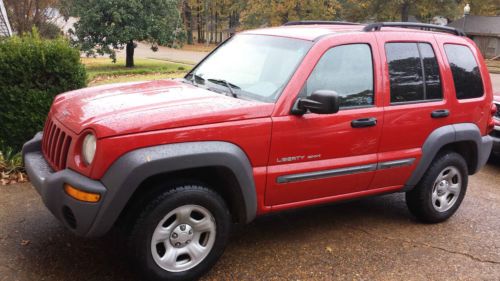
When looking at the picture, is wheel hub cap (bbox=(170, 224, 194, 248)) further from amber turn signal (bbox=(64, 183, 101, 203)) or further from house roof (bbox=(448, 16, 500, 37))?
house roof (bbox=(448, 16, 500, 37))

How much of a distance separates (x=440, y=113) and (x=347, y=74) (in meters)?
1.05

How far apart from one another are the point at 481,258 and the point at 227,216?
2.29m

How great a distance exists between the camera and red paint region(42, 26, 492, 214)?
315 cm

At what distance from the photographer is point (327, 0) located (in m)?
35.2

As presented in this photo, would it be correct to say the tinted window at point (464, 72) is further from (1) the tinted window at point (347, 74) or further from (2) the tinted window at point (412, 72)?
(1) the tinted window at point (347, 74)

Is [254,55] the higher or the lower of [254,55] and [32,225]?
the higher

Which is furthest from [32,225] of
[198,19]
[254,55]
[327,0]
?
[198,19]

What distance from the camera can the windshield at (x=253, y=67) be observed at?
379 cm

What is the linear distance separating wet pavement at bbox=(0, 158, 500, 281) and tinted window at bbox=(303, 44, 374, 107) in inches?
49.7

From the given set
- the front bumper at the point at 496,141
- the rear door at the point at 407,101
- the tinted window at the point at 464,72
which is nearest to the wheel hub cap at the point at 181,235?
the rear door at the point at 407,101

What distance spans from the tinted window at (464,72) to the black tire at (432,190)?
0.61 m

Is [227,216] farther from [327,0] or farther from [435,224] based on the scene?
[327,0]

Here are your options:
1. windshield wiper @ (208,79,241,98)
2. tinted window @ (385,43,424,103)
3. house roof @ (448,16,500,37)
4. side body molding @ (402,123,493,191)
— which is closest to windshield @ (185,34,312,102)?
windshield wiper @ (208,79,241,98)

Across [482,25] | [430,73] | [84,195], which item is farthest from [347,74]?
[482,25]
